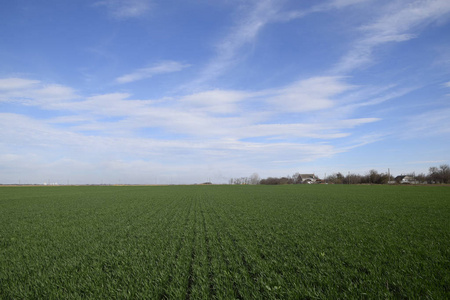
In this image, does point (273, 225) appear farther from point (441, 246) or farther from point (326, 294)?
point (326, 294)

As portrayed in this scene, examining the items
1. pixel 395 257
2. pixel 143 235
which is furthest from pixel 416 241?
pixel 143 235

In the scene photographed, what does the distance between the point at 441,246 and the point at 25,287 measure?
38.1 feet

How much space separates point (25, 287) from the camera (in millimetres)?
5613

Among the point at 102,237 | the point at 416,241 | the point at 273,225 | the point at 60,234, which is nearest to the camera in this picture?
the point at 416,241

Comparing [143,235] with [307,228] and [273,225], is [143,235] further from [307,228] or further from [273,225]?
[307,228]

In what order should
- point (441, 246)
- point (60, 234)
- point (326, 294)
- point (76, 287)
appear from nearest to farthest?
point (326, 294) → point (76, 287) → point (441, 246) → point (60, 234)

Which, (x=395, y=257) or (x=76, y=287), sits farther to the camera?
(x=395, y=257)

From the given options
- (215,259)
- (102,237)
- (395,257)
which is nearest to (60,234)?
(102,237)

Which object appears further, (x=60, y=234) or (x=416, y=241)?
(x=60, y=234)

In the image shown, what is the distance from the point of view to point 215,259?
7172 millimetres

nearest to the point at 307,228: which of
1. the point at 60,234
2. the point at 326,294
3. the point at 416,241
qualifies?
the point at 416,241

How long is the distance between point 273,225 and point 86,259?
27.1ft

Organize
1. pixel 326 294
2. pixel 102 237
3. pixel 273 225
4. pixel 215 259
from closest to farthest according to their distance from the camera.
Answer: pixel 326 294 < pixel 215 259 < pixel 102 237 < pixel 273 225

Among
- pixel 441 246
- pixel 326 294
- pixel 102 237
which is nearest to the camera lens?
pixel 326 294
